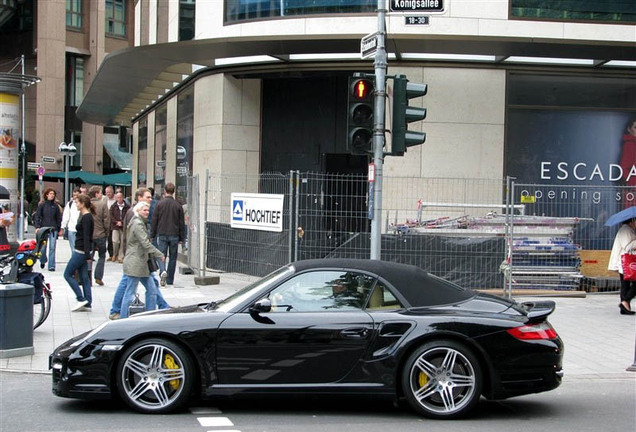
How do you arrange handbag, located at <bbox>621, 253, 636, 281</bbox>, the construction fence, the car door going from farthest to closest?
the construction fence
handbag, located at <bbox>621, 253, 636, 281</bbox>
the car door

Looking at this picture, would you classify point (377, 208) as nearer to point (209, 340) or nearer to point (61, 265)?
point (209, 340)

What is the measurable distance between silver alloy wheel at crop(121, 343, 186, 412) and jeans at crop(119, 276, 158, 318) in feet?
12.4

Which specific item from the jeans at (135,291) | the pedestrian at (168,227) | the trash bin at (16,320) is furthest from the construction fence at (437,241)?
the trash bin at (16,320)

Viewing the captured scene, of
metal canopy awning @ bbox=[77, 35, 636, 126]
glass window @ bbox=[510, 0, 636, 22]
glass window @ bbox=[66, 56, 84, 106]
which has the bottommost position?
metal canopy awning @ bbox=[77, 35, 636, 126]

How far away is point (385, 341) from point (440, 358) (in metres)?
0.48

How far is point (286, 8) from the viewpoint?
16.9 metres

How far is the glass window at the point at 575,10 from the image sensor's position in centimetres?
1612

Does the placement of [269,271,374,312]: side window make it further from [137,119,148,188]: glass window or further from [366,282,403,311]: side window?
[137,119,148,188]: glass window

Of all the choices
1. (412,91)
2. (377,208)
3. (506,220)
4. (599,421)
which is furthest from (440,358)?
(506,220)

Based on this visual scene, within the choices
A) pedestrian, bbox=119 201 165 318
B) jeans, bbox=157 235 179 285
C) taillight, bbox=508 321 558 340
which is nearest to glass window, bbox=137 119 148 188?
jeans, bbox=157 235 179 285

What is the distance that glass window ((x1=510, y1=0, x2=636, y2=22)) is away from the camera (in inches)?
635

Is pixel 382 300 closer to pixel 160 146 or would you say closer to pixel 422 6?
pixel 422 6

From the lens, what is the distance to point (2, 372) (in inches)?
318

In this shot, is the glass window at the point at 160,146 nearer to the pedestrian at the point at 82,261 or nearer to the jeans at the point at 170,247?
the jeans at the point at 170,247
